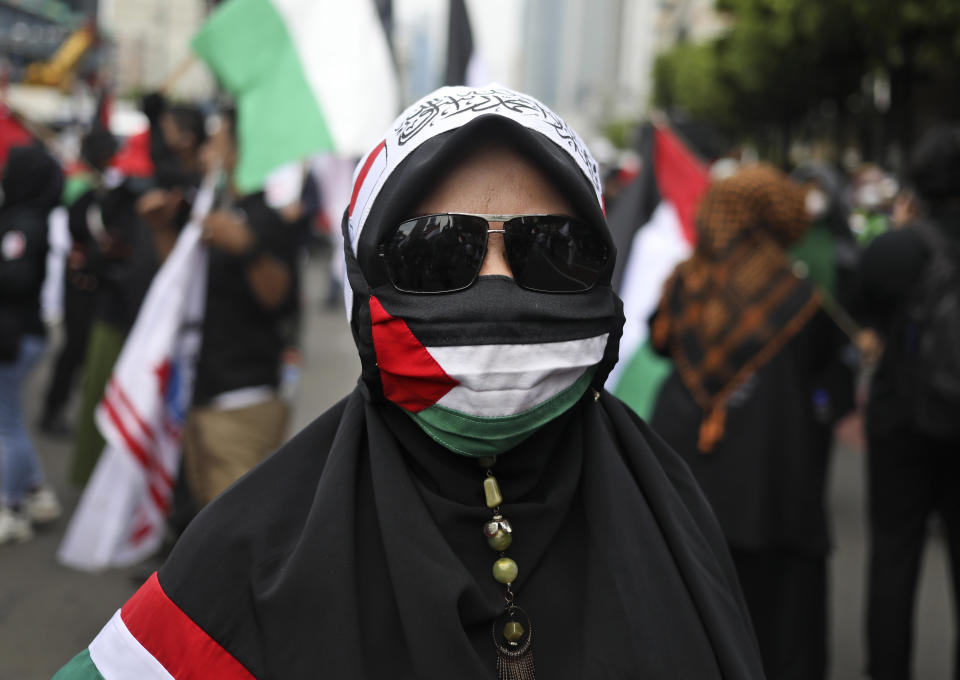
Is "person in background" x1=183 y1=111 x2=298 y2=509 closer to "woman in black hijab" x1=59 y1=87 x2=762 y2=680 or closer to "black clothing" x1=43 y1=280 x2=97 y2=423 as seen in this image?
"woman in black hijab" x1=59 y1=87 x2=762 y2=680

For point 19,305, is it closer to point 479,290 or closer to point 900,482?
point 900,482

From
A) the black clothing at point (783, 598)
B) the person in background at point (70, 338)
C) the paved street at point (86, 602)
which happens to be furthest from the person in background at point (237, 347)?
the person in background at point (70, 338)

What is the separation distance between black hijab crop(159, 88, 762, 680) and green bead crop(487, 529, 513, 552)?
0.11 ft

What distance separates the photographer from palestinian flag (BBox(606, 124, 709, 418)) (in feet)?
16.8

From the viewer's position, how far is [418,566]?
5.02 feet

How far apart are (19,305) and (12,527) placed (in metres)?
1.24

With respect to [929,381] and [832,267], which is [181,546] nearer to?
[929,381]

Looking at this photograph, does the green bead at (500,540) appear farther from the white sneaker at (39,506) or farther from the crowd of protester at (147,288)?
the white sneaker at (39,506)

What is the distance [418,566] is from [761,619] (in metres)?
2.77

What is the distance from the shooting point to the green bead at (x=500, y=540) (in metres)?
1.61

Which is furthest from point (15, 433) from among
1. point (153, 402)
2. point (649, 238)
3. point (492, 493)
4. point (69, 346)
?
point (492, 493)

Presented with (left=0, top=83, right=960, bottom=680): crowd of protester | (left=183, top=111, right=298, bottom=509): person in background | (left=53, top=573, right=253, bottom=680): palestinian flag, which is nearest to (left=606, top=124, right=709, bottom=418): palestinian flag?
(left=0, top=83, right=960, bottom=680): crowd of protester

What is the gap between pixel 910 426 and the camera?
13.5ft

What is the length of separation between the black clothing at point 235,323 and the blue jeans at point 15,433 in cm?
192
